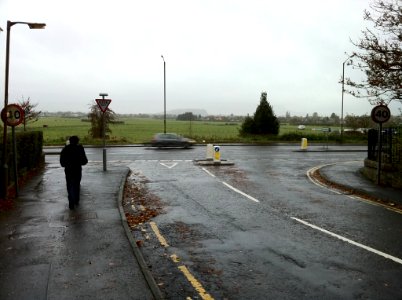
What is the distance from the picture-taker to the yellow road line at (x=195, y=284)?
18.0 feet

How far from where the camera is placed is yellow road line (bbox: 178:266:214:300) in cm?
548

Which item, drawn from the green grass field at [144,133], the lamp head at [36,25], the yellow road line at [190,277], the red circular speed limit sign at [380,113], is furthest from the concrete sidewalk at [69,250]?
the green grass field at [144,133]

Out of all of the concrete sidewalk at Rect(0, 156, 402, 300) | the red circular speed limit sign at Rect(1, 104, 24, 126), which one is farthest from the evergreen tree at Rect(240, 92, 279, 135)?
the red circular speed limit sign at Rect(1, 104, 24, 126)

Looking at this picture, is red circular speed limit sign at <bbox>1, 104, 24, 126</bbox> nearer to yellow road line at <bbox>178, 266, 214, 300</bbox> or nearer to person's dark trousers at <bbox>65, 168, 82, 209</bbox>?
person's dark trousers at <bbox>65, 168, 82, 209</bbox>

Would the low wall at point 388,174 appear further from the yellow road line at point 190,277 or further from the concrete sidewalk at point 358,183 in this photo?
the yellow road line at point 190,277

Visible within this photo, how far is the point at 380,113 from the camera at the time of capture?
1451 centimetres

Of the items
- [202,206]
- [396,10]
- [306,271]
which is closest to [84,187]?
[202,206]

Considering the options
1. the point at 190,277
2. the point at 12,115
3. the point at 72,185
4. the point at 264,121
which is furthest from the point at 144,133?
the point at 190,277

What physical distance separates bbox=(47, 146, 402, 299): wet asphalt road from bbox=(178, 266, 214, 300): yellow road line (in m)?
0.06

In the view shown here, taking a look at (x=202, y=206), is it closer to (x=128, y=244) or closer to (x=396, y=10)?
(x=128, y=244)

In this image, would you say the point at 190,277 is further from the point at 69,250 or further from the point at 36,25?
the point at 36,25

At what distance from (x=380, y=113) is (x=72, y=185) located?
10.1 m

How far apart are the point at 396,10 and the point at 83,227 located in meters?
11.9

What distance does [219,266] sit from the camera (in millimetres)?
6684
